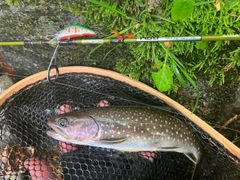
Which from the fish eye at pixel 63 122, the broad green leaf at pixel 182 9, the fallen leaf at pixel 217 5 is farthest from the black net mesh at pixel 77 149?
the fallen leaf at pixel 217 5

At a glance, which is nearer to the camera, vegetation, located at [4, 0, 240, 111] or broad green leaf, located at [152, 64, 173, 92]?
vegetation, located at [4, 0, 240, 111]

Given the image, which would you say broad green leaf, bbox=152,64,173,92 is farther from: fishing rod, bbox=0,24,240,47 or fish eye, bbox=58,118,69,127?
Result: fish eye, bbox=58,118,69,127

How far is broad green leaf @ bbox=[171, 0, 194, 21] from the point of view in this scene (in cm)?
183

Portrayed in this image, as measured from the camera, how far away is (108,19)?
7.02ft

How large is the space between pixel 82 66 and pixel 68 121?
0.54m

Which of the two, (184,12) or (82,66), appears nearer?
(184,12)

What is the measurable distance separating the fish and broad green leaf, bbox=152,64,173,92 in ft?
0.78

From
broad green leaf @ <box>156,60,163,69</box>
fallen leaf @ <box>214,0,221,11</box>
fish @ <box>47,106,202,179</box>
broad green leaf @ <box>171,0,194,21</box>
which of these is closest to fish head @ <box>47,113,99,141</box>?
fish @ <box>47,106,202,179</box>

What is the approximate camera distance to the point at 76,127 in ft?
6.31

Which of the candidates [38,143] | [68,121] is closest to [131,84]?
[68,121]

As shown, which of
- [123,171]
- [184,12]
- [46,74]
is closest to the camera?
[184,12]

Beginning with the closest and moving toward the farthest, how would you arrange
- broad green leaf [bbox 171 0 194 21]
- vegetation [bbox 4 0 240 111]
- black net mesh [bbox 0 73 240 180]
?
broad green leaf [bbox 171 0 194 21] < vegetation [bbox 4 0 240 111] < black net mesh [bbox 0 73 240 180]

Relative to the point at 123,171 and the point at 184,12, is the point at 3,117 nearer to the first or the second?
the point at 123,171

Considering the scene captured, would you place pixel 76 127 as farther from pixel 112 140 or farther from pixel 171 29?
pixel 171 29
